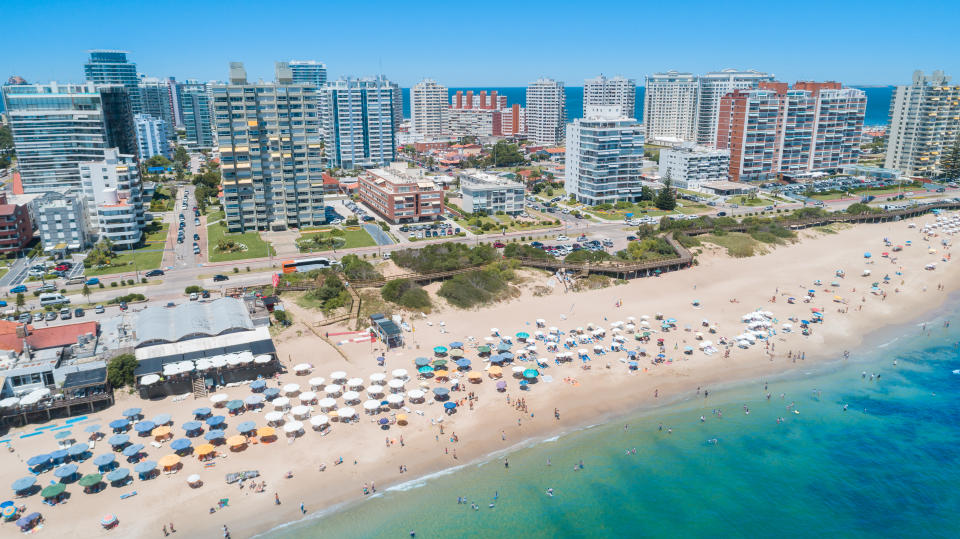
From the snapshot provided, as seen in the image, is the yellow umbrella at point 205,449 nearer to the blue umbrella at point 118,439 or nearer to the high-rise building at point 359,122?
the blue umbrella at point 118,439

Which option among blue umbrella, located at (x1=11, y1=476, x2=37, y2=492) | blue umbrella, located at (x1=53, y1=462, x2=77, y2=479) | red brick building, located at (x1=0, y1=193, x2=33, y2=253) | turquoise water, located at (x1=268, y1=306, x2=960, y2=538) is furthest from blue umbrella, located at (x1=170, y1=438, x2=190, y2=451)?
red brick building, located at (x1=0, y1=193, x2=33, y2=253)

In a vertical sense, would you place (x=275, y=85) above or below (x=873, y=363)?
above

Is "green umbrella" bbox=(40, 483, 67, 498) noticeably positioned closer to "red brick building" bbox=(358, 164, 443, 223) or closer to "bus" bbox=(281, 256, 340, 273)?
"bus" bbox=(281, 256, 340, 273)

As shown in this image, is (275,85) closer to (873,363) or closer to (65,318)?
(65,318)

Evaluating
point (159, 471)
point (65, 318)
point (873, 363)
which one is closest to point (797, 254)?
point (873, 363)

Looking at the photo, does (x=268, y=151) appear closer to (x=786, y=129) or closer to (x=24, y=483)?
(x=24, y=483)
